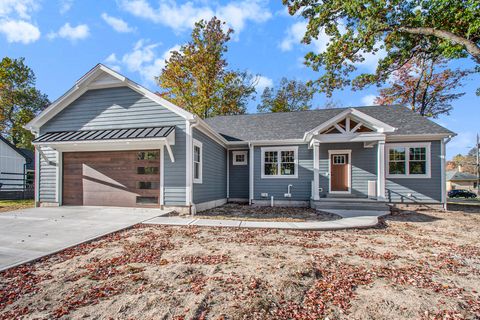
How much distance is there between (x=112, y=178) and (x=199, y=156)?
3543mm

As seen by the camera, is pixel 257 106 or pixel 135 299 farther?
pixel 257 106

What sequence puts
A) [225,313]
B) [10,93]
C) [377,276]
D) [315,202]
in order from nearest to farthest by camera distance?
1. [225,313]
2. [377,276]
3. [315,202]
4. [10,93]

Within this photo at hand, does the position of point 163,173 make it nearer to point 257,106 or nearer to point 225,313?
point 225,313

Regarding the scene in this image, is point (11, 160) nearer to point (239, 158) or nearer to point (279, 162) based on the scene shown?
point (239, 158)

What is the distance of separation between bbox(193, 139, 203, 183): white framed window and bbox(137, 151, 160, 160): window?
1380 mm

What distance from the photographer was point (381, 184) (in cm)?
977

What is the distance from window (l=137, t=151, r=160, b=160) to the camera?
8961mm

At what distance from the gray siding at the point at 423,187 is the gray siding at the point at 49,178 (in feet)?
48.6

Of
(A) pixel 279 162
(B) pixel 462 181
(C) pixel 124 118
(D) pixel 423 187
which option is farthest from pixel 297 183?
(B) pixel 462 181

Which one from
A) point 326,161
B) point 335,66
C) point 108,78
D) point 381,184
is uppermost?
point 335,66

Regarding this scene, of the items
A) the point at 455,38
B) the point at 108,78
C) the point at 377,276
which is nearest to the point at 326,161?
the point at 455,38

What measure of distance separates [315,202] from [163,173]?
635cm

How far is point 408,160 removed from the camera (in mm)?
11148

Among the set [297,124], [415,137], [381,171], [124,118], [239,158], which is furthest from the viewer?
[297,124]
